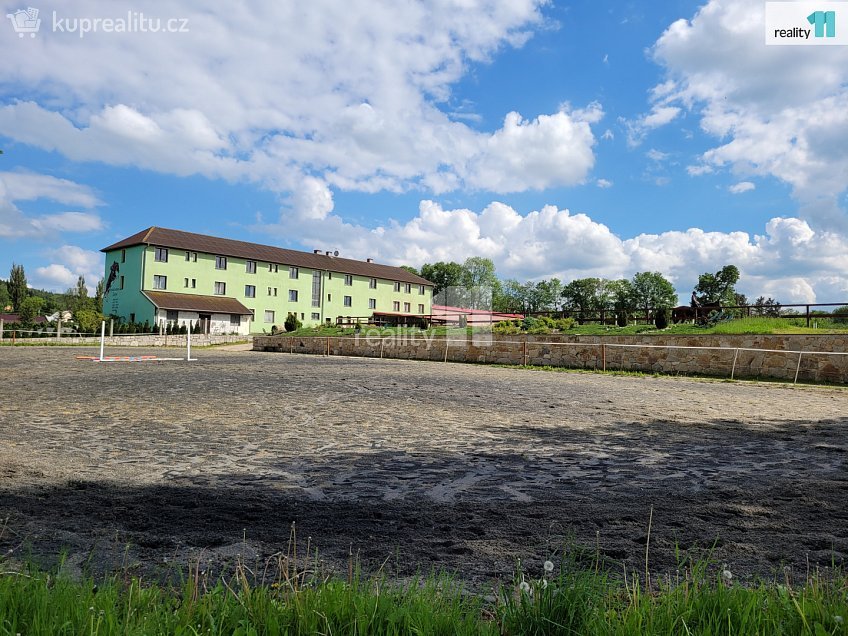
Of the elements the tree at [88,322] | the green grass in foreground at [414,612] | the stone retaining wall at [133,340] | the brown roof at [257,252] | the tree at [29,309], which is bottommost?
the stone retaining wall at [133,340]

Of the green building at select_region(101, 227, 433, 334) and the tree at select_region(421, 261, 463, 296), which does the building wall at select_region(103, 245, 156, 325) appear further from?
the tree at select_region(421, 261, 463, 296)

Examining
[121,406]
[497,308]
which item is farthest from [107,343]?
[497,308]

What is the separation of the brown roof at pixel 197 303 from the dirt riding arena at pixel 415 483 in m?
47.0

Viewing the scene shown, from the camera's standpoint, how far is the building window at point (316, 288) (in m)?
69.8

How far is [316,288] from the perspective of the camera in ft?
230

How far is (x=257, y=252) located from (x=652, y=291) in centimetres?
6897

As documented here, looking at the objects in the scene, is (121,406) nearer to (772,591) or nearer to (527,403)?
(527,403)

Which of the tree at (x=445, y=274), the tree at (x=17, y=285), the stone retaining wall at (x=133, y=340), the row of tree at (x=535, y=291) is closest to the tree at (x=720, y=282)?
the row of tree at (x=535, y=291)

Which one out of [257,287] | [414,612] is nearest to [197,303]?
[257,287]

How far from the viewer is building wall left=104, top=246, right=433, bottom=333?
55.6 meters

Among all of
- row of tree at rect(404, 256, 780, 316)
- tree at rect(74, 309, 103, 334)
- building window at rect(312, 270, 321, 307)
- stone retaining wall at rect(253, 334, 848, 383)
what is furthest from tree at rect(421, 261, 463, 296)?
stone retaining wall at rect(253, 334, 848, 383)

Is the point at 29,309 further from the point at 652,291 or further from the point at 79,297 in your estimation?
the point at 652,291

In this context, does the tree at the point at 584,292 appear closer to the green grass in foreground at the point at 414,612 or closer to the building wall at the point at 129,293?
the building wall at the point at 129,293

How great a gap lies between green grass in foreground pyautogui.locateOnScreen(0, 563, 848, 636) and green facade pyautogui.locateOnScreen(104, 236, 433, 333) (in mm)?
48184
